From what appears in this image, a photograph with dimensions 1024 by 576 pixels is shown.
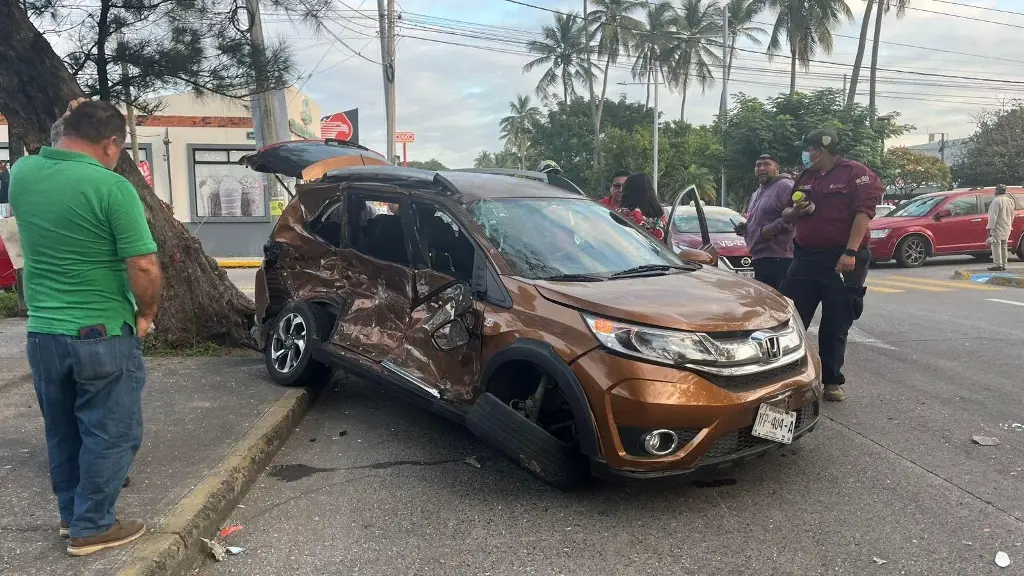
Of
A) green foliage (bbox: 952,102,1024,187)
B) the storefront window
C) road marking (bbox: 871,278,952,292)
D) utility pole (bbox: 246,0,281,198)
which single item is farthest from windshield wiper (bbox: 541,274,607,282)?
green foliage (bbox: 952,102,1024,187)

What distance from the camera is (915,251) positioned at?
15.3m

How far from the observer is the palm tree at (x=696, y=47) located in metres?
50.0

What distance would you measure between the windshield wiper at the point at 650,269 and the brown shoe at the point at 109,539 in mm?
2552

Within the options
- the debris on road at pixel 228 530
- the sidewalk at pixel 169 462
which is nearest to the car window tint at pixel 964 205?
the sidewalk at pixel 169 462

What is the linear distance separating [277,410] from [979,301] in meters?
9.64

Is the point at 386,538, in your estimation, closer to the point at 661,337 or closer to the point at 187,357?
the point at 661,337

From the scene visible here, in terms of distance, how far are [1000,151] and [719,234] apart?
111 feet

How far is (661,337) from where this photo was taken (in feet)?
11.0

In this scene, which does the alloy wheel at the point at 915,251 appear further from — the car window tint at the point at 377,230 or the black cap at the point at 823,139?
the car window tint at the point at 377,230

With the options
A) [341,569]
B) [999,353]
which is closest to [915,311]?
[999,353]

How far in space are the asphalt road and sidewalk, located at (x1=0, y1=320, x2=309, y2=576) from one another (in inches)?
7.2

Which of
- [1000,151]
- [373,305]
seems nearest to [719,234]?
[373,305]

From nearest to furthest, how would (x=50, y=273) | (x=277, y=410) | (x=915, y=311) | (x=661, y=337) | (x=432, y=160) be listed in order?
(x=50, y=273) → (x=661, y=337) → (x=277, y=410) → (x=915, y=311) → (x=432, y=160)

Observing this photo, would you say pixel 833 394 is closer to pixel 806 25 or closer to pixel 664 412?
pixel 664 412
